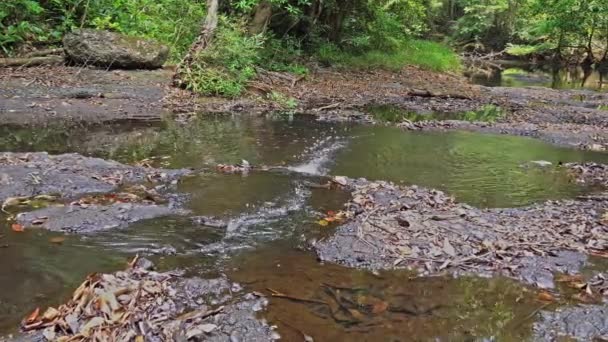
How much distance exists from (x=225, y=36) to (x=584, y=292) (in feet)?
41.5

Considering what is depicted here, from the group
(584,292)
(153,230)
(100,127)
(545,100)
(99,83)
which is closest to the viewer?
(584,292)

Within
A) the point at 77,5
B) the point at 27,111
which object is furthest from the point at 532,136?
the point at 77,5

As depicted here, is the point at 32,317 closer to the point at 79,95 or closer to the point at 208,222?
the point at 208,222

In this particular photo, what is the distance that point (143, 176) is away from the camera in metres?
7.18

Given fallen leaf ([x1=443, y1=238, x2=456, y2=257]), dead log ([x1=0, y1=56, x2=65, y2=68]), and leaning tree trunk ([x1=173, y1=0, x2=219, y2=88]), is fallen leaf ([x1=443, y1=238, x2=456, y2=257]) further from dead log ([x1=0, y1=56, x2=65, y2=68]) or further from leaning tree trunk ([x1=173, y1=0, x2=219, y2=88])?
dead log ([x1=0, y1=56, x2=65, y2=68])

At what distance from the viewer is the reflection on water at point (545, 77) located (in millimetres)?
24969

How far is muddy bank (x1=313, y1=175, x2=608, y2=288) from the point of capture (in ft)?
16.5

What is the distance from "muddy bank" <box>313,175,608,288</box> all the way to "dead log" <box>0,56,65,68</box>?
1132 centimetres

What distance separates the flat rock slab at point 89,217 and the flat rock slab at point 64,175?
64 cm

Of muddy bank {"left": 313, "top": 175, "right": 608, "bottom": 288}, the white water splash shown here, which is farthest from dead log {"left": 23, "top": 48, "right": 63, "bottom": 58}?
muddy bank {"left": 313, "top": 175, "right": 608, "bottom": 288}

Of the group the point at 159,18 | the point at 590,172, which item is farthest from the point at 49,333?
the point at 159,18

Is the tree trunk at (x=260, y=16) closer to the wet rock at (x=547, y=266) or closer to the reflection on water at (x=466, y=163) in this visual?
the reflection on water at (x=466, y=163)

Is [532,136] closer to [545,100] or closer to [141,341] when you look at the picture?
[545,100]

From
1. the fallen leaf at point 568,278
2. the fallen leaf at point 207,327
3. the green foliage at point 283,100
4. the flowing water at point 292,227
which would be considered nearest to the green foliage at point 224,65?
the green foliage at point 283,100
